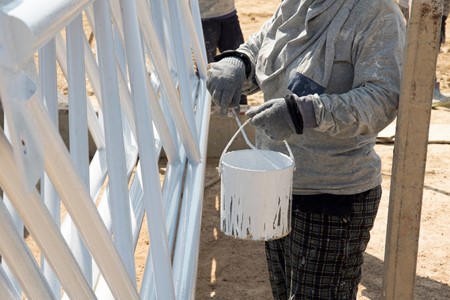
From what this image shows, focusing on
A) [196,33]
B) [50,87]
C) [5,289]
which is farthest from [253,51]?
[5,289]

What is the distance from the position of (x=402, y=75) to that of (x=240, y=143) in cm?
338

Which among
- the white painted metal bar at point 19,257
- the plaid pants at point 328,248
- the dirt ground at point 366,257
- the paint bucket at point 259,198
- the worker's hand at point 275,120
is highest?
the white painted metal bar at point 19,257

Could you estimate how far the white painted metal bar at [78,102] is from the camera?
6.62 ft

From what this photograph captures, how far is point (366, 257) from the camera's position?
15.3ft

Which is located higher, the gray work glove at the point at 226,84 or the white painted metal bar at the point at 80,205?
Result: the white painted metal bar at the point at 80,205

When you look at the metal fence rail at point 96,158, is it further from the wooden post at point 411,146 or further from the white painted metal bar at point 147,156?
the wooden post at point 411,146

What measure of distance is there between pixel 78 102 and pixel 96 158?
4.27 ft

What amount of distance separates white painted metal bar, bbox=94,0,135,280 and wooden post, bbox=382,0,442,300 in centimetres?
86

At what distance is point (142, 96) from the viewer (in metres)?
2.33

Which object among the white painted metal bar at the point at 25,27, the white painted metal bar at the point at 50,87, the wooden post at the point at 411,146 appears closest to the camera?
the white painted metal bar at the point at 25,27

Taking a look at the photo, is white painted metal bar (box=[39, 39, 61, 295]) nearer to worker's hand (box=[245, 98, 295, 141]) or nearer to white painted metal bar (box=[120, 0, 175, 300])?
white painted metal bar (box=[120, 0, 175, 300])

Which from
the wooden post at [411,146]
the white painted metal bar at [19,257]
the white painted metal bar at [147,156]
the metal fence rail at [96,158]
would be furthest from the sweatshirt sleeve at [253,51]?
the white painted metal bar at [19,257]

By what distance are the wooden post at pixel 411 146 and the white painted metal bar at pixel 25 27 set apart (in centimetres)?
135

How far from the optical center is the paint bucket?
2.70m
